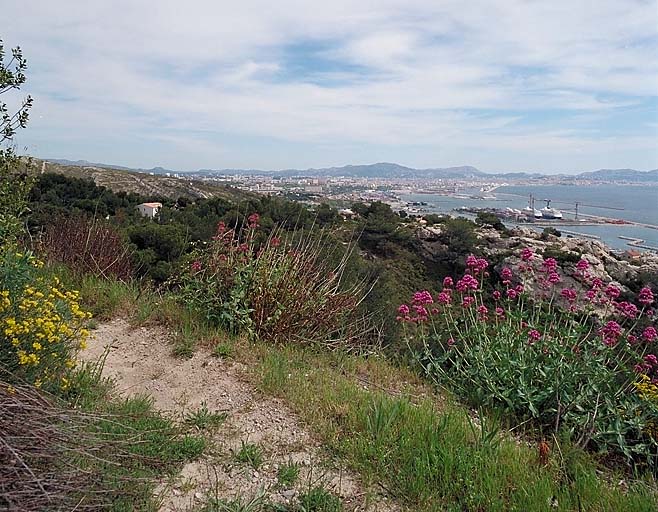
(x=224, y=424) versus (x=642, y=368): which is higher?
(x=642, y=368)

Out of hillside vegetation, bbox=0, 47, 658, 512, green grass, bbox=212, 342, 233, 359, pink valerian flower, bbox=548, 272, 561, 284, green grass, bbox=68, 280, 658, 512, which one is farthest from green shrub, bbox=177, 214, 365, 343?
pink valerian flower, bbox=548, 272, 561, 284

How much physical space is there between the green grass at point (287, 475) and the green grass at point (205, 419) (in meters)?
0.59

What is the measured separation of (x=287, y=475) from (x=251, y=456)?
0.26 m

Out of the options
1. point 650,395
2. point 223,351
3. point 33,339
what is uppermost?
point 33,339

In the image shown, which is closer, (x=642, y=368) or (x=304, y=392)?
(x=304, y=392)

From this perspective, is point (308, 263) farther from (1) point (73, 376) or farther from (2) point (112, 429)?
(2) point (112, 429)

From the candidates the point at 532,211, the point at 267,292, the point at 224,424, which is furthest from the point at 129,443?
the point at 532,211

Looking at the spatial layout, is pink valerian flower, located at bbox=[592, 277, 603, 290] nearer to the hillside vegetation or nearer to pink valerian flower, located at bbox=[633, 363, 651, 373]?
the hillside vegetation

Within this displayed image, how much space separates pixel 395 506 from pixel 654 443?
1.65 m

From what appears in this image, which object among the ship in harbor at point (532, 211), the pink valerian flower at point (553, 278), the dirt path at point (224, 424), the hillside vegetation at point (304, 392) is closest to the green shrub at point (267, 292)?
the hillside vegetation at point (304, 392)

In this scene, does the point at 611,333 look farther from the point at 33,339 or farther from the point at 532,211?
the point at 532,211

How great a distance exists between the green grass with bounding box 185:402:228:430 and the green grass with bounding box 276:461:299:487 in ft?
1.92

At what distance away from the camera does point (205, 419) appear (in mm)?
2963

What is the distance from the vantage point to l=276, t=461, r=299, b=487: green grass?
8.00 ft
